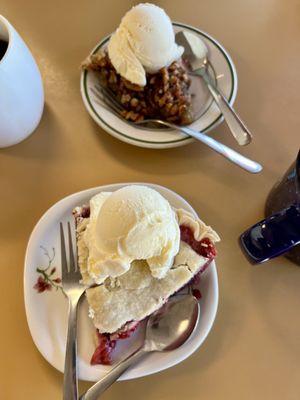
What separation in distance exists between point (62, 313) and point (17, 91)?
470 mm

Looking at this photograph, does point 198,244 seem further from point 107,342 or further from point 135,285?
point 107,342

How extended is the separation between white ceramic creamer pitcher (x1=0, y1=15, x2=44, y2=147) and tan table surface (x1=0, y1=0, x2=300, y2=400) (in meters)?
0.07

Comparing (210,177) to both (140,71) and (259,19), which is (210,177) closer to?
(140,71)

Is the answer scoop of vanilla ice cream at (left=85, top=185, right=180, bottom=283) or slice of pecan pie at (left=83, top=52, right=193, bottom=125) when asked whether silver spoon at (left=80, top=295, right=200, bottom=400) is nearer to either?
scoop of vanilla ice cream at (left=85, top=185, right=180, bottom=283)

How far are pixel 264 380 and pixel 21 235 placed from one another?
58 cm

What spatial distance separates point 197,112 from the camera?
1.02m

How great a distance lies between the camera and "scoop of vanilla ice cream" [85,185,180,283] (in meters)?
0.70

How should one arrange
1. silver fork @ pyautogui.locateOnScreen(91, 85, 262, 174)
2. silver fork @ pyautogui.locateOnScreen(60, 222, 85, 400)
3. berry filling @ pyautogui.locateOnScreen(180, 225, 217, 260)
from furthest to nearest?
silver fork @ pyautogui.locateOnScreen(91, 85, 262, 174) → berry filling @ pyautogui.locateOnScreen(180, 225, 217, 260) → silver fork @ pyautogui.locateOnScreen(60, 222, 85, 400)

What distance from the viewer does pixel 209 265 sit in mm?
780

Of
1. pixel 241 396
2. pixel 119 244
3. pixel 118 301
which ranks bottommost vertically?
pixel 241 396

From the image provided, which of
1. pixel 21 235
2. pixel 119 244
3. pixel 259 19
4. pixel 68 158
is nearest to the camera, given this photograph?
pixel 119 244

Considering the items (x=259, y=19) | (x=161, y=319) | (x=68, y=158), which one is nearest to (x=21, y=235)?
(x=68, y=158)

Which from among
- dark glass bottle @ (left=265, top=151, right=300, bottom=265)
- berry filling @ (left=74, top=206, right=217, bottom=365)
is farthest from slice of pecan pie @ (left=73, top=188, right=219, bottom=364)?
dark glass bottle @ (left=265, top=151, right=300, bottom=265)

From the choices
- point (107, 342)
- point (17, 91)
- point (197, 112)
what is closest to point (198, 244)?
→ point (107, 342)
